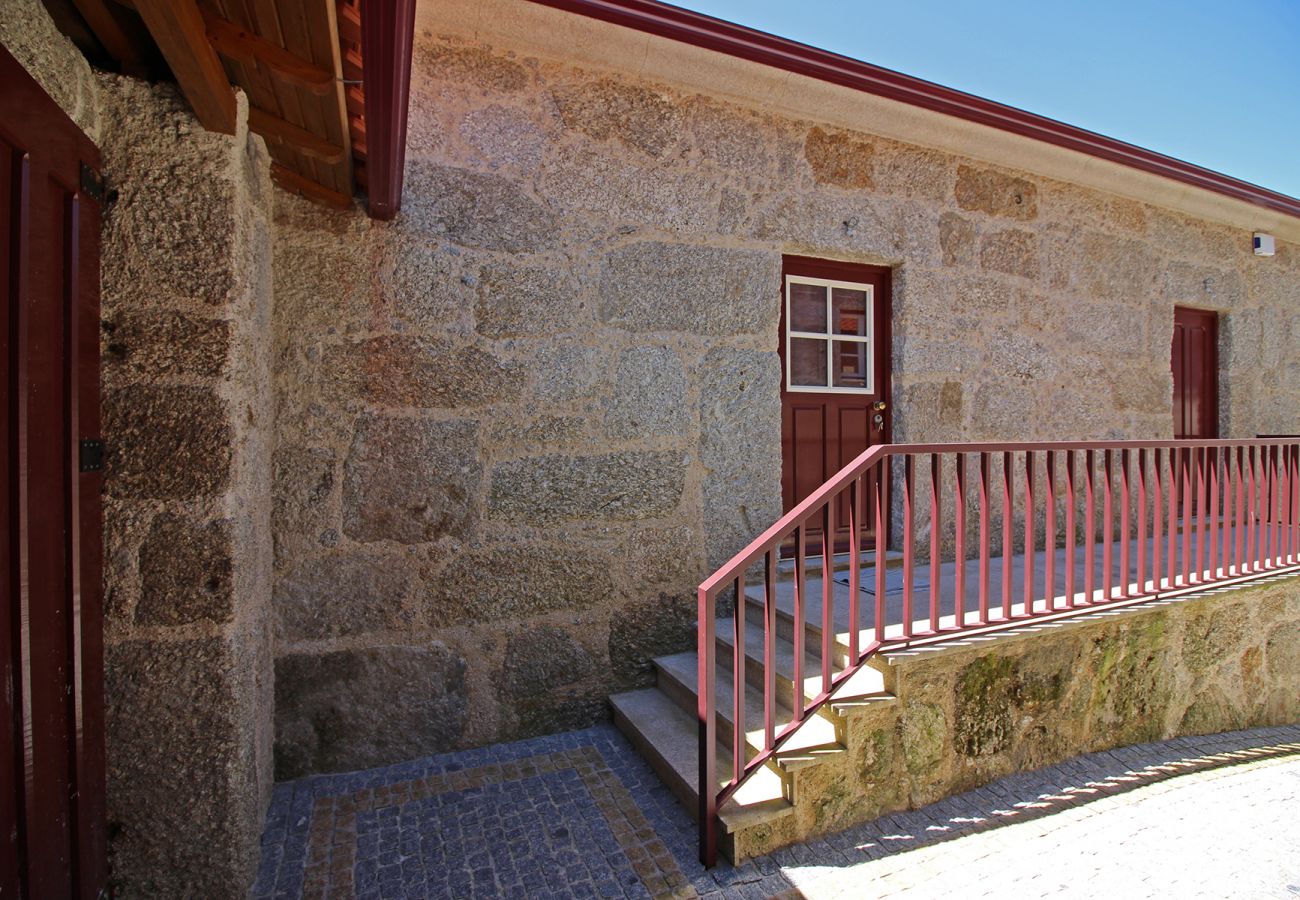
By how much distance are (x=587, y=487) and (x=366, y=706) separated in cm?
128

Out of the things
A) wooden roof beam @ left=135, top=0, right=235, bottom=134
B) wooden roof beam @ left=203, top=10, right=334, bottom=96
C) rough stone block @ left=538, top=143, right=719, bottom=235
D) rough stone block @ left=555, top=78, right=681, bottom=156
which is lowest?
wooden roof beam @ left=135, top=0, right=235, bottom=134

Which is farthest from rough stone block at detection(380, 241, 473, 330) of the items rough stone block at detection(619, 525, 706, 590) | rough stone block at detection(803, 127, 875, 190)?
rough stone block at detection(803, 127, 875, 190)

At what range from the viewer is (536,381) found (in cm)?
299

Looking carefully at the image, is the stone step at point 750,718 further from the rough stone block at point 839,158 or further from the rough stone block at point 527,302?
the rough stone block at point 839,158

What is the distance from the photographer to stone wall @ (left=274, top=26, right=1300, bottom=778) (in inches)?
106

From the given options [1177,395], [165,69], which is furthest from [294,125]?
[1177,395]

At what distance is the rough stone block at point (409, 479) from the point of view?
107 inches

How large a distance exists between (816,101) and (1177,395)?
→ 403 centimetres

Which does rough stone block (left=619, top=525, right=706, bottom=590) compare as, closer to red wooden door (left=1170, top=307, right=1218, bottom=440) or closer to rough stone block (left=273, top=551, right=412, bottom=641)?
rough stone block (left=273, top=551, right=412, bottom=641)

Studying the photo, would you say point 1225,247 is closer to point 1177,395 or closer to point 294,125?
point 1177,395

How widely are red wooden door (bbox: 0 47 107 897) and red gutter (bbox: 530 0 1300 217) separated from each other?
1827 mm

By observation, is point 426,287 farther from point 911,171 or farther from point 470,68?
point 911,171

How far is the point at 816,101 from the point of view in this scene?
347 centimetres

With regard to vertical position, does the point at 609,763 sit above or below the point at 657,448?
below
